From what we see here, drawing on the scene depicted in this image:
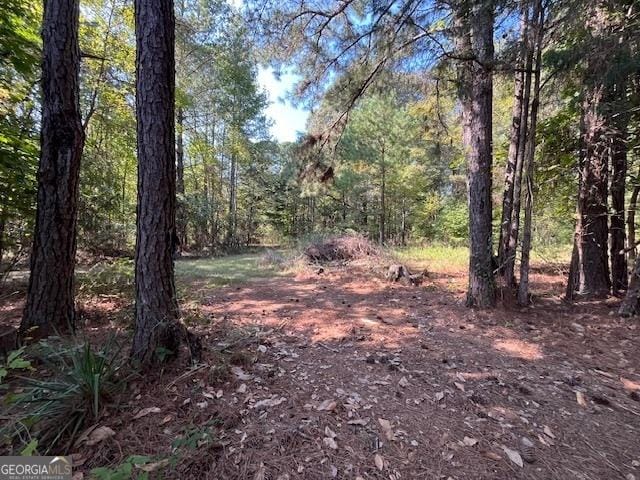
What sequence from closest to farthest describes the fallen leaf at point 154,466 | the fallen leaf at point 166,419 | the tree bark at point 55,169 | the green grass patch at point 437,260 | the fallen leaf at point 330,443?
1. the fallen leaf at point 154,466
2. the fallen leaf at point 330,443
3. the fallen leaf at point 166,419
4. the tree bark at point 55,169
5. the green grass patch at point 437,260

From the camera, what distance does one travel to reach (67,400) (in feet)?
5.47

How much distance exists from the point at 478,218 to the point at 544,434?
2.79m

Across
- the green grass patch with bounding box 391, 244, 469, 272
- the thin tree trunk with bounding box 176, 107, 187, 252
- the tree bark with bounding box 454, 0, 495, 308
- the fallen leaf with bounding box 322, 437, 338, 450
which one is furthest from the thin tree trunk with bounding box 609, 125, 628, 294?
the thin tree trunk with bounding box 176, 107, 187, 252

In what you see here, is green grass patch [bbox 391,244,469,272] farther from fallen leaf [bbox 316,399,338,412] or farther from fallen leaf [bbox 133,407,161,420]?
fallen leaf [bbox 133,407,161,420]

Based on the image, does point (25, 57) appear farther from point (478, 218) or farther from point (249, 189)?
point (249, 189)

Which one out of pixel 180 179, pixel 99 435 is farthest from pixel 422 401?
pixel 180 179

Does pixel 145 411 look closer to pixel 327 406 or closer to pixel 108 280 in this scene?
pixel 327 406

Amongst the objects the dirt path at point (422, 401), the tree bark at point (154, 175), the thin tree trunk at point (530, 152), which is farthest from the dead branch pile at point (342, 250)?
the tree bark at point (154, 175)

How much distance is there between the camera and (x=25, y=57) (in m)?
2.97

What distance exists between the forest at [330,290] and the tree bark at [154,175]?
0.01 meters

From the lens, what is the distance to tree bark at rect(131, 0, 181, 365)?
204 cm

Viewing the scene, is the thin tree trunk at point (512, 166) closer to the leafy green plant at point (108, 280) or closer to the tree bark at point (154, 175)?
the tree bark at point (154, 175)

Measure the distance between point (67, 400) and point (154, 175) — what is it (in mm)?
1413

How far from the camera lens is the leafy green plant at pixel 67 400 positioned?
1.54m
